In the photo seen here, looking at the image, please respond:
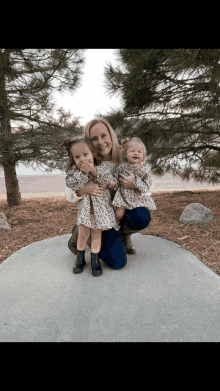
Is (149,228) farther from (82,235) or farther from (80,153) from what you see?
(80,153)

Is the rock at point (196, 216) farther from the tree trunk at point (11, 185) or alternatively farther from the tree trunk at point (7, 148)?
the tree trunk at point (11, 185)

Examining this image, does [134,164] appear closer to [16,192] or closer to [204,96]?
[204,96]

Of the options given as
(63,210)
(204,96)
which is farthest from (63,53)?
(63,210)

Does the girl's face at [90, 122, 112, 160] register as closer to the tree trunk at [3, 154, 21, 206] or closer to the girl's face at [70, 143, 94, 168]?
the girl's face at [70, 143, 94, 168]

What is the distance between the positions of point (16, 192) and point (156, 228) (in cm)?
296

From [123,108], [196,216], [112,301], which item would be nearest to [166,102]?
[123,108]

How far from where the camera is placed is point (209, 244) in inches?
95.9

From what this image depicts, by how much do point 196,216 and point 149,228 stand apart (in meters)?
0.66

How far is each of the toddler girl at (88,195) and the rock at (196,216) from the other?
1.56 meters

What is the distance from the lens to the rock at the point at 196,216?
3041 mm

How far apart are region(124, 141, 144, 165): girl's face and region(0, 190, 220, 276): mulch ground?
1.12 metres

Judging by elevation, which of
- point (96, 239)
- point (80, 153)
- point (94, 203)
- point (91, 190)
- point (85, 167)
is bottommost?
point (96, 239)

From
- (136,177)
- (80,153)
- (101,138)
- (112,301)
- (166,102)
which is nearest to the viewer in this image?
(112,301)

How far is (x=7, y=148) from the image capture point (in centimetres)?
356
